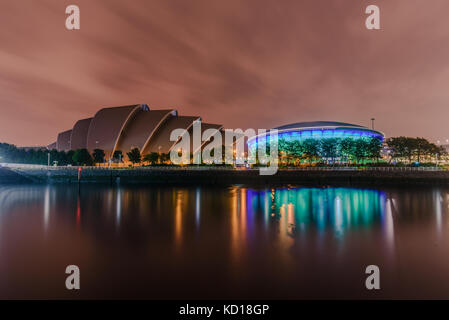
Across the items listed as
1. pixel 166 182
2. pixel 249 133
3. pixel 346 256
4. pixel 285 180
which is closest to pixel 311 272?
pixel 346 256

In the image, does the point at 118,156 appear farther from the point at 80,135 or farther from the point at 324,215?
the point at 324,215

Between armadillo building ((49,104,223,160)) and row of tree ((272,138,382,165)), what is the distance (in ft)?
62.6

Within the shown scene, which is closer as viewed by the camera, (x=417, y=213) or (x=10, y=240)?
(x=10, y=240)

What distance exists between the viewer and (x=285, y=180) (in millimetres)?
30391

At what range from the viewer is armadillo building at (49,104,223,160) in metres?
51.8

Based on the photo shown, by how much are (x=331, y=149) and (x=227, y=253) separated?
42302mm

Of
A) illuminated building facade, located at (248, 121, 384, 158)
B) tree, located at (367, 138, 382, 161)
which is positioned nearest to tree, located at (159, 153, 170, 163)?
illuminated building facade, located at (248, 121, 384, 158)

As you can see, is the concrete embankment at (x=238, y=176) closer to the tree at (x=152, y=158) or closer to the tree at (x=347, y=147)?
the tree at (x=152, y=158)

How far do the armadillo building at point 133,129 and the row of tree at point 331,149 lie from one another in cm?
1907

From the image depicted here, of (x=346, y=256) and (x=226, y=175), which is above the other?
(x=226, y=175)
